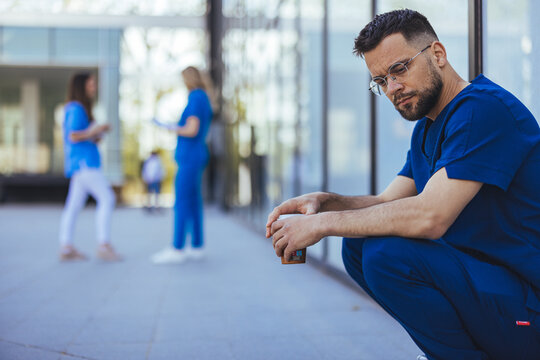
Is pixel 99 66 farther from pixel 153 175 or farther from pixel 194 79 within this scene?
pixel 194 79

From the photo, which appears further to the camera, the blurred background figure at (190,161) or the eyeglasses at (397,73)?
the blurred background figure at (190,161)

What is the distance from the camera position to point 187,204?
→ 5.16 m

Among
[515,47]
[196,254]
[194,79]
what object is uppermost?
[194,79]

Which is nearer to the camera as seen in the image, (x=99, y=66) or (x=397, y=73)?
(x=397, y=73)

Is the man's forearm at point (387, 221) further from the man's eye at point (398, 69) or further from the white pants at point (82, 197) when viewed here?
the white pants at point (82, 197)

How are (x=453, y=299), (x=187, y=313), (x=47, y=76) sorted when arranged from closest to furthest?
1. (x=453, y=299)
2. (x=187, y=313)
3. (x=47, y=76)

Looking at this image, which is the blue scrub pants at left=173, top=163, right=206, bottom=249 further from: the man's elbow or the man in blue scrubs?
Answer: the man's elbow

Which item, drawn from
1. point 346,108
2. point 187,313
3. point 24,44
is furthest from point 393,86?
point 24,44

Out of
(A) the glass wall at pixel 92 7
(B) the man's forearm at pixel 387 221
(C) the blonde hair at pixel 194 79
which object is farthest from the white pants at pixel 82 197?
(A) the glass wall at pixel 92 7

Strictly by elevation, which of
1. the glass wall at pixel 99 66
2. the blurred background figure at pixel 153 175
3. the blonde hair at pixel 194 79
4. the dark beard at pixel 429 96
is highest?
the glass wall at pixel 99 66

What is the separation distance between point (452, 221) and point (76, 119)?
14.6 ft

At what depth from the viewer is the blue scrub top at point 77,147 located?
522 centimetres

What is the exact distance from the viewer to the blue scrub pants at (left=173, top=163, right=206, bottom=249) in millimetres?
5113

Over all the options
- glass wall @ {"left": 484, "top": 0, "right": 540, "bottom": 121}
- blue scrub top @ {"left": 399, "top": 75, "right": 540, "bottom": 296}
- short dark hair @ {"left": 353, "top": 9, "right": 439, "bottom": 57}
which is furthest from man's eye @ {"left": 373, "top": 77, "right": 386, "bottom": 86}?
glass wall @ {"left": 484, "top": 0, "right": 540, "bottom": 121}
